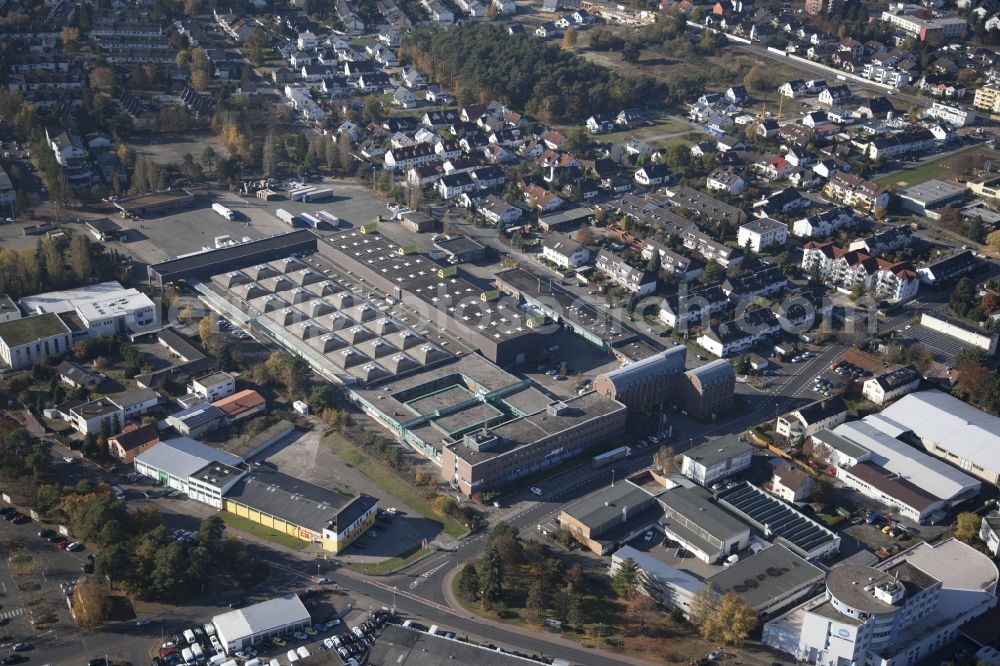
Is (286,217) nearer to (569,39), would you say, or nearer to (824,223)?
(824,223)

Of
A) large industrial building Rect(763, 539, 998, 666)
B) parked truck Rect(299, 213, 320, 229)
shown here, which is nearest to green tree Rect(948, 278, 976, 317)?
large industrial building Rect(763, 539, 998, 666)

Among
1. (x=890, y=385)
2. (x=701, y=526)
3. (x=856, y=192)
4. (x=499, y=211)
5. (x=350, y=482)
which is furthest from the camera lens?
(x=856, y=192)

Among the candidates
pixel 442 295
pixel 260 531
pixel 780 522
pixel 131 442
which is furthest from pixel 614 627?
pixel 442 295

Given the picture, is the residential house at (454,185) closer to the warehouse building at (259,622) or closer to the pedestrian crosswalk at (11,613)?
the warehouse building at (259,622)

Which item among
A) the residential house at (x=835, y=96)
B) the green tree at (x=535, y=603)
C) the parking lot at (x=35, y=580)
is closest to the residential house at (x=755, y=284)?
the green tree at (x=535, y=603)

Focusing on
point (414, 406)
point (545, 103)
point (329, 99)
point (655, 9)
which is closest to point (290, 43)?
point (329, 99)
